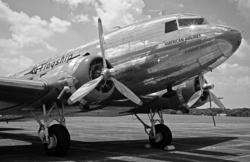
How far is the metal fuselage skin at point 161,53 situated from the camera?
31.9 ft

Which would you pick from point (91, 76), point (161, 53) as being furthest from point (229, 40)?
point (91, 76)

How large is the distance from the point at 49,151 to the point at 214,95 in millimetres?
8564

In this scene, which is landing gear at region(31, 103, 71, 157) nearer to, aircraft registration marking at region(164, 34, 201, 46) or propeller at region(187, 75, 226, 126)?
aircraft registration marking at region(164, 34, 201, 46)

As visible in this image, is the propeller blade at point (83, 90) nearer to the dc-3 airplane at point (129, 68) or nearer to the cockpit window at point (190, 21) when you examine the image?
the dc-3 airplane at point (129, 68)

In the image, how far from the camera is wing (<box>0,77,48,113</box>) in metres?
9.84

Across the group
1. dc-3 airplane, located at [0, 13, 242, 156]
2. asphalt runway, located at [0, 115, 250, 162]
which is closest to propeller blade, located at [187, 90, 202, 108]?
asphalt runway, located at [0, 115, 250, 162]

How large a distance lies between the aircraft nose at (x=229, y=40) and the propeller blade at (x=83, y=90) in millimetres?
4130

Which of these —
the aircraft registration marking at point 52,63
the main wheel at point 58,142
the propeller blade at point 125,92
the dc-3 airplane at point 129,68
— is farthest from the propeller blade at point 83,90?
the aircraft registration marking at point 52,63

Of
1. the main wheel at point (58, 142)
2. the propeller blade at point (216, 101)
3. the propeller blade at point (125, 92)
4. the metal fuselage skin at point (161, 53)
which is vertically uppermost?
the metal fuselage skin at point (161, 53)

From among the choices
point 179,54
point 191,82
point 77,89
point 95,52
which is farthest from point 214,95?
point 77,89

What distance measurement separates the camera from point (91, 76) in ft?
33.6

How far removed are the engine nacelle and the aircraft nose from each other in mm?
3909

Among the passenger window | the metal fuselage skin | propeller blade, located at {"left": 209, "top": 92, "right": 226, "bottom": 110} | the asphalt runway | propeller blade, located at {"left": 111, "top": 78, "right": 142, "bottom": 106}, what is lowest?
the asphalt runway

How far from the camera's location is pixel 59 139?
10.3 meters
